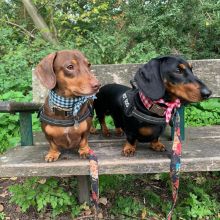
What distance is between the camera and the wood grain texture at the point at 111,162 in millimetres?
2441

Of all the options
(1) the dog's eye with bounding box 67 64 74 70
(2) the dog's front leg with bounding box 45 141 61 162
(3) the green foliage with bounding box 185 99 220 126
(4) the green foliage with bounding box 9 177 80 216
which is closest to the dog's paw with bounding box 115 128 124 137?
(4) the green foliage with bounding box 9 177 80 216

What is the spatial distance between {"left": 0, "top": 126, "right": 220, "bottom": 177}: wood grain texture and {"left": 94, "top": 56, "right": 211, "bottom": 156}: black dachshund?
0.13 meters

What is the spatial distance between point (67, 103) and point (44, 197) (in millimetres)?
940

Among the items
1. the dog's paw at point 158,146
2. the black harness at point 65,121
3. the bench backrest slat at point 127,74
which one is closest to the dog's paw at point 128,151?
the dog's paw at point 158,146

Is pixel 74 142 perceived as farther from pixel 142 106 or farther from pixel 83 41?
pixel 83 41

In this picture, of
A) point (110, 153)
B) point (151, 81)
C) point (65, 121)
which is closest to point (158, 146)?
point (110, 153)

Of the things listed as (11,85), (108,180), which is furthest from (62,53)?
(11,85)

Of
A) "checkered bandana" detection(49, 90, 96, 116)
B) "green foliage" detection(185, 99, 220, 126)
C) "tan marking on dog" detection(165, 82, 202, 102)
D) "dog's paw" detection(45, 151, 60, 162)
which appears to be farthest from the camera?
"green foliage" detection(185, 99, 220, 126)

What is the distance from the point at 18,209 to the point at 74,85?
4.71 feet

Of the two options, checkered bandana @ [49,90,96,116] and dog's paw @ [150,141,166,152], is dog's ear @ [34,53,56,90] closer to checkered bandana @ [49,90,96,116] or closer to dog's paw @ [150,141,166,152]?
checkered bandana @ [49,90,96,116]

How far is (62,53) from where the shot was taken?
241 cm

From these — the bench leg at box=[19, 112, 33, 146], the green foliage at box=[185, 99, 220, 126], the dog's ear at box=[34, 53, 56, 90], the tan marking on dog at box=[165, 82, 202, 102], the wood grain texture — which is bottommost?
the green foliage at box=[185, 99, 220, 126]

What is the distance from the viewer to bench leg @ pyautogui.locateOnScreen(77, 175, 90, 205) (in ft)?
10.2

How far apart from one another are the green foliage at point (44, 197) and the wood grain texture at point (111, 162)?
368mm
